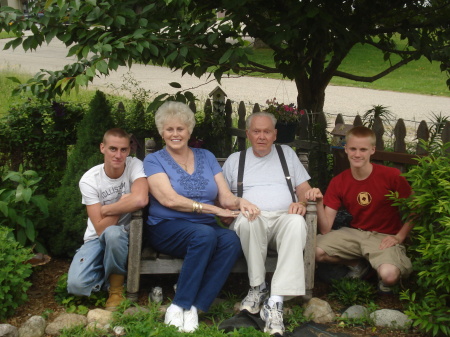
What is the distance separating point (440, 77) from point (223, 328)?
17752mm

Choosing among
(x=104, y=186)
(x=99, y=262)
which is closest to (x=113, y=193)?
(x=104, y=186)

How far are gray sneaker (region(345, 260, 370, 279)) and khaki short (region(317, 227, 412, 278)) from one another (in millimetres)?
88

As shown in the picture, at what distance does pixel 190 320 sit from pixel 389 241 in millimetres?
1498

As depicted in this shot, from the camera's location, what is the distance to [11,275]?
3.56m

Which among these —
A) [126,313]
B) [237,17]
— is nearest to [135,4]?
[237,17]

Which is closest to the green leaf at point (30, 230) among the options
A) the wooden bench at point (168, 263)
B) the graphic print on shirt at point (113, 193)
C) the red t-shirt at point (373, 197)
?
the graphic print on shirt at point (113, 193)

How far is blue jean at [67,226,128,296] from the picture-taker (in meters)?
3.83

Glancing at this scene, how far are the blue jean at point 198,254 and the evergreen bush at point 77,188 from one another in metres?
0.82

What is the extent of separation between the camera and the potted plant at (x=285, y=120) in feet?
18.0

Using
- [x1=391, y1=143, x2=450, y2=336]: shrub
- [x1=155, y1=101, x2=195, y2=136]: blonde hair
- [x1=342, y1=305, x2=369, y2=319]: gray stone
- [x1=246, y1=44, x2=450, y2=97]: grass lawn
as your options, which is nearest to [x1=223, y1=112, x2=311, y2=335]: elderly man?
[x1=342, y1=305, x2=369, y2=319]: gray stone

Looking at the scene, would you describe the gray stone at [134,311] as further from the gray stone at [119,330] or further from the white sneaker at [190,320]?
the white sneaker at [190,320]

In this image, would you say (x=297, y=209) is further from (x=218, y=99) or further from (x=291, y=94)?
(x=291, y=94)

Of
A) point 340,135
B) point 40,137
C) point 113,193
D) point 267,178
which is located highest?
point 340,135

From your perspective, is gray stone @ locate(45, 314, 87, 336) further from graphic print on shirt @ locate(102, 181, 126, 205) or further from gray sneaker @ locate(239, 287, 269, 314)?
gray sneaker @ locate(239, 287, 269, 314)
